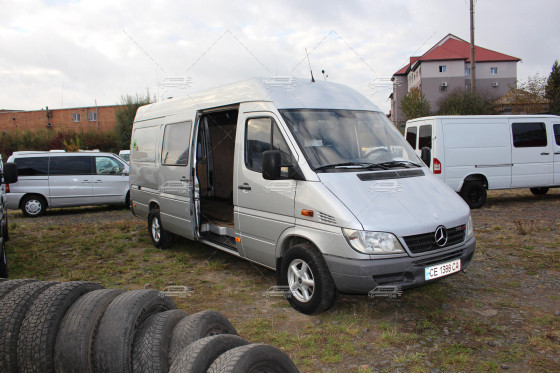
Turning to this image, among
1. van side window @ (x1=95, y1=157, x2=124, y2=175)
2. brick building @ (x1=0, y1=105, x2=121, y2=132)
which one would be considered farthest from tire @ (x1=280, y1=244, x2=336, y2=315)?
brick building @ (x1=0, y1=105, x2=121, y2=132)

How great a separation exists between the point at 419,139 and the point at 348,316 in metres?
8.40

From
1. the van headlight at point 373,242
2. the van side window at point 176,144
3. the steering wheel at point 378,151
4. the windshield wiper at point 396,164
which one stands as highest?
the van side window at point 176,144

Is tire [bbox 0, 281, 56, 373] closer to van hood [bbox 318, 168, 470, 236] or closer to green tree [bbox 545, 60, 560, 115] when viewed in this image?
van hood [bbox 318, 168, 470, 236]

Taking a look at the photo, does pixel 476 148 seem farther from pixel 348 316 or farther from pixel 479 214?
pixel 348 316

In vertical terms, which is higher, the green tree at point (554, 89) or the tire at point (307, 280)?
the green tree at point (554, 89)

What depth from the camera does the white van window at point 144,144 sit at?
8039mm

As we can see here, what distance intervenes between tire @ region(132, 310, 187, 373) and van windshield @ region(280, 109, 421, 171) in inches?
93.8

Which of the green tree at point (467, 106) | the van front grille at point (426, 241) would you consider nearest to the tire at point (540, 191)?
the van front grille at point (426, 241)

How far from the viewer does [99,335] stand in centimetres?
275

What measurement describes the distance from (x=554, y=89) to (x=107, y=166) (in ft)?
121

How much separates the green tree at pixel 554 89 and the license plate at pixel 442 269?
3665cm

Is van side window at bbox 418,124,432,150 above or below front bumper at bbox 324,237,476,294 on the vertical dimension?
above

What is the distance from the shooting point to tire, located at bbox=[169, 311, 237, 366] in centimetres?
277

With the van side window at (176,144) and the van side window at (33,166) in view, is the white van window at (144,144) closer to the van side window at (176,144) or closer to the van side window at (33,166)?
the van side window at (176,144)
